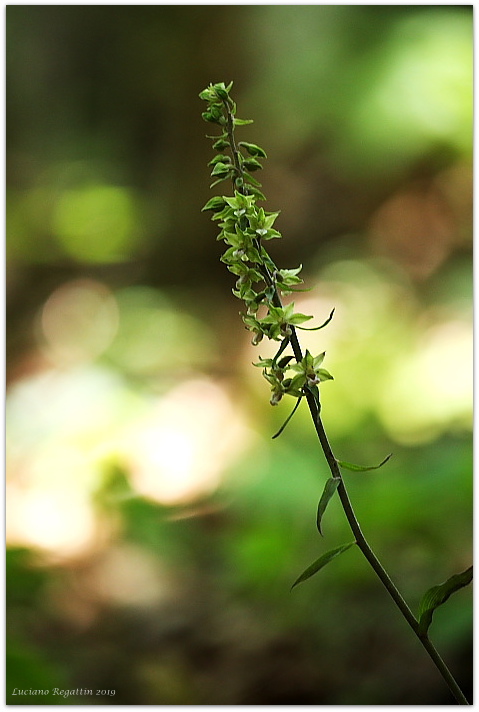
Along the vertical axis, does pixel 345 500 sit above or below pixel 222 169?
below

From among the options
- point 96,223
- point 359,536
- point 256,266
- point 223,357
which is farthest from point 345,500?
point 96,223

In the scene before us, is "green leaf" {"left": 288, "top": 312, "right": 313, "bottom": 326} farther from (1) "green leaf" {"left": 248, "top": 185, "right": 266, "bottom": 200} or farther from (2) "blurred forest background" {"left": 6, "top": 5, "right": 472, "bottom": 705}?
(2) "blurred forest background" {"left": 6, "top": 5, "right": 472, "bottom": 705}

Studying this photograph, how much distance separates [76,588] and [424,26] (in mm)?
1707

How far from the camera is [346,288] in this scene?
6.58 ft

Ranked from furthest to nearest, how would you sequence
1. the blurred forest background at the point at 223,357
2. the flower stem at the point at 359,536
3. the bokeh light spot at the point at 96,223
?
the bokeh light spot at the point at 96,223, the blurred forest background at the point at 223,357, the flower stem at the point at 359,536

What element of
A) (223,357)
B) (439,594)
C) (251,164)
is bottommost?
(439,594)

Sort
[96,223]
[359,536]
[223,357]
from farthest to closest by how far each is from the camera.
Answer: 1. [96,223]
2. [223,357]
3. [359,536]

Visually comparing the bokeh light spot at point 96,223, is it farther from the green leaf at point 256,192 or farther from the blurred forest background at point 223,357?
the green leaf at point 256,192

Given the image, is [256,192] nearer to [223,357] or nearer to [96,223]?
[223,357]

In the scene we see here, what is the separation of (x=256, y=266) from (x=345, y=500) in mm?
142

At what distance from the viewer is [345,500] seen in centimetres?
39

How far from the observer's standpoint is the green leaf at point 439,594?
16.1 inches

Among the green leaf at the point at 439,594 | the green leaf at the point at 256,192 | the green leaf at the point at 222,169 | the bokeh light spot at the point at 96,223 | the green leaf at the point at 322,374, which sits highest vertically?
the bokeh light spot at the point at 96,223

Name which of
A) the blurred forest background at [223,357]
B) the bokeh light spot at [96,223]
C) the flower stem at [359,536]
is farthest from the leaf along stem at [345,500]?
the bokeh light spot at [96,223]
